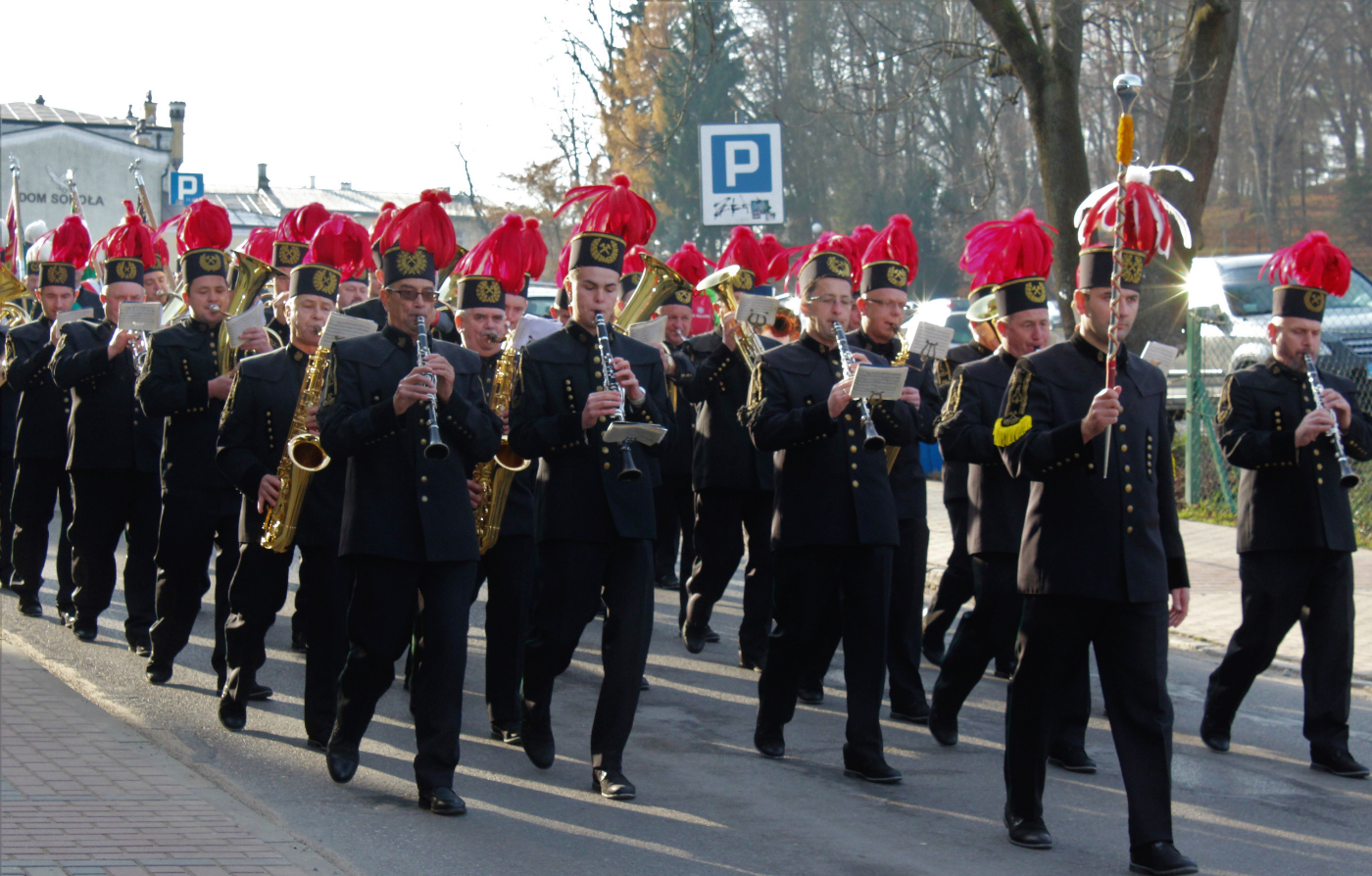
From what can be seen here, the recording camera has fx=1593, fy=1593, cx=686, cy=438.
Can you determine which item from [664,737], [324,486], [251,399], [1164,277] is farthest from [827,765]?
[1164,277]

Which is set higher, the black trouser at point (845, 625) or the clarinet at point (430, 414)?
the clarinet at point (430, 414)

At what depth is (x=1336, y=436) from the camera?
22.0 ft

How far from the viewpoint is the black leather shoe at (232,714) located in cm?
712

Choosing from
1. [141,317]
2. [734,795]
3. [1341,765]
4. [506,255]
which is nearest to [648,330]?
[506,255]

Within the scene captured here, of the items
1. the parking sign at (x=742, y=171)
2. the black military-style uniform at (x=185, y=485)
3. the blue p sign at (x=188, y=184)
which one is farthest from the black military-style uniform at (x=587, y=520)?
the blue p sign at (x=188, y=184)

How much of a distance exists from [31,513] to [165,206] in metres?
24.0

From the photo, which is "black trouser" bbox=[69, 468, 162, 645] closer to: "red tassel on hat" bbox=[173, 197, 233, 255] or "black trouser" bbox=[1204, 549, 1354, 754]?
"red tassel on hat" bbox=[173, 197, 233, 255]

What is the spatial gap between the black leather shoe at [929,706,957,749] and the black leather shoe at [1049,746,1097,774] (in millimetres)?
533

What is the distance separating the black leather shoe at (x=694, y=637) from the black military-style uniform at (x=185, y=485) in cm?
260

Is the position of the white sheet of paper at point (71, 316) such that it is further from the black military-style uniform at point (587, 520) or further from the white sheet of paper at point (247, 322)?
the black military-style uniform at point (587, 520)

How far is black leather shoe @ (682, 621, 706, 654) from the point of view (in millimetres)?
9148

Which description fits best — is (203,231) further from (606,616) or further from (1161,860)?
(1161,860)

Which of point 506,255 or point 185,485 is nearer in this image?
point 506,255

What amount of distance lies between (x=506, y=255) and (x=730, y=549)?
7.78 ft
